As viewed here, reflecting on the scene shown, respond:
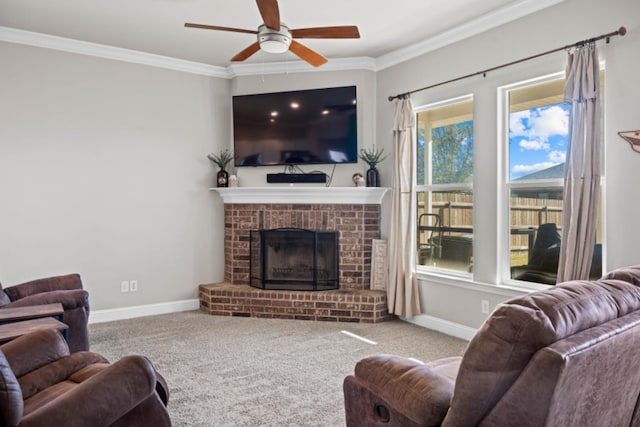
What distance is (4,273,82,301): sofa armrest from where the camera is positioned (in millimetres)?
3682

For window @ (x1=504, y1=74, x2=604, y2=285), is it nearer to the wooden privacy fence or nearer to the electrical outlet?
the wooden privacy fence

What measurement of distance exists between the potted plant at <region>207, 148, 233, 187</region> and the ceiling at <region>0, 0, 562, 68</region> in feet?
4.14

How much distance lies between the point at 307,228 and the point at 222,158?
4.49 ft

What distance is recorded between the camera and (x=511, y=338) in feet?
4.35

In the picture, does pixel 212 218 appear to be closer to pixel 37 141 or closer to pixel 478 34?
pixel 37 141

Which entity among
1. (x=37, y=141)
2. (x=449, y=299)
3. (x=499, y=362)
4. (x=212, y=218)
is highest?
(x=37, y=141)

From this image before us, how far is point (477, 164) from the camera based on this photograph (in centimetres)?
423

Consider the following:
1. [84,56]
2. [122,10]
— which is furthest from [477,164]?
[84,56]

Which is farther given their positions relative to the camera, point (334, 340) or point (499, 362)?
point (334, 340)

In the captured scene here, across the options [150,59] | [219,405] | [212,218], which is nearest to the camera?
[219,405]

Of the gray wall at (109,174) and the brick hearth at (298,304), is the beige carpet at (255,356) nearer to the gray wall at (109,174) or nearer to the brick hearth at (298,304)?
the brick hearth at (298,304)

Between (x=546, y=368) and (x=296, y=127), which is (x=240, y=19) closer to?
(x=296, y=127)

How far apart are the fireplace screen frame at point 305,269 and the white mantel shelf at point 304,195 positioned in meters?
0.35

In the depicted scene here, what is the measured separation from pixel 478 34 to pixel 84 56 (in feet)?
13.0
